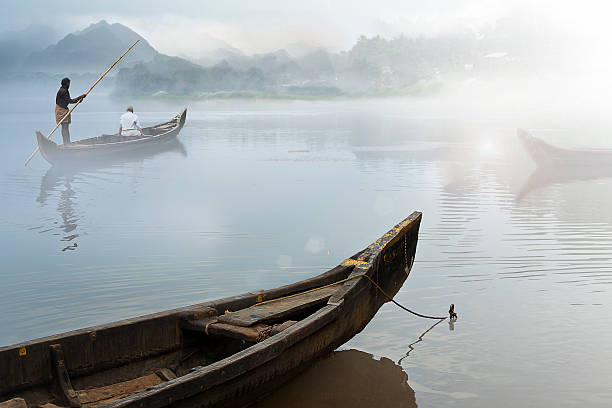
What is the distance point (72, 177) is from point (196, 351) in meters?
10.5

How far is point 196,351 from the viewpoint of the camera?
405 centimetres

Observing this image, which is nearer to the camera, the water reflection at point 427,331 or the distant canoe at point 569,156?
the water reflection at point 427,331

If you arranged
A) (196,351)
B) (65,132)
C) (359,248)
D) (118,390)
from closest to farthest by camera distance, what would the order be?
(118,390) < (196,351) < (359,248) < (65,132)

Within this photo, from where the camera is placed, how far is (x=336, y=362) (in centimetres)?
438

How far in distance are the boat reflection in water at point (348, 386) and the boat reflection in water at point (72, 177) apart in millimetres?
4240

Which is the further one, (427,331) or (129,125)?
(129,125)

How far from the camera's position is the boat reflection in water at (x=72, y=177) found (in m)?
8.53

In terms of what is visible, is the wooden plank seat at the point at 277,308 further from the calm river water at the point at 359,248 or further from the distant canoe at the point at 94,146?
the distant canoe at the point at 94,146

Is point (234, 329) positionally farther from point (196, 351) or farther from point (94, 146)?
point (94, 146)

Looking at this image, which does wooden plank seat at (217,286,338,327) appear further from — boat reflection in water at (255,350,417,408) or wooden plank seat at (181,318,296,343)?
boat reflection in water at (255,350,417,408)

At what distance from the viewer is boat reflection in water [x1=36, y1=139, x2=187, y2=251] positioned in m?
8.53

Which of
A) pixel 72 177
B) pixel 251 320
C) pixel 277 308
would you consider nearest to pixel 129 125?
pixel 72 177

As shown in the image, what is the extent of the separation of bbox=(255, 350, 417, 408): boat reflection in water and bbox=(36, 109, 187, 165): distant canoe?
11172 millimetres

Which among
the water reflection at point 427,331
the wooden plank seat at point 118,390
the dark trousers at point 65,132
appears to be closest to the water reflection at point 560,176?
the water reflection at point 427,331
